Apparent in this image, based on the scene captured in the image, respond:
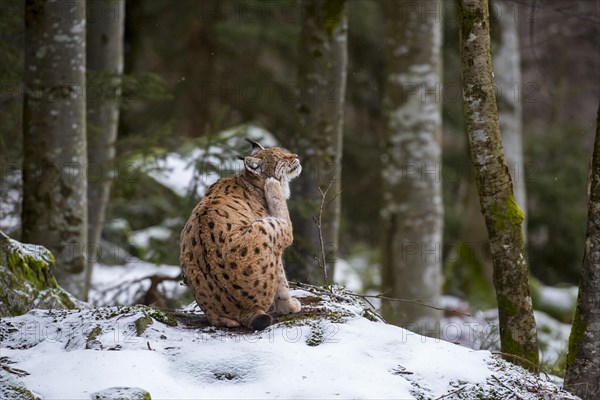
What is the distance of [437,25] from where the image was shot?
1012 centimetres

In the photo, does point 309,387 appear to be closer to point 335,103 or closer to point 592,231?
point 592,231

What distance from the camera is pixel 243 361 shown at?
446 cm

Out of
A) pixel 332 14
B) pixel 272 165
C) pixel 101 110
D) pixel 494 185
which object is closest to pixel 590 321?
pixel 494 185

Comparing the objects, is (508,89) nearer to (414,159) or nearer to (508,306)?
(414,159)

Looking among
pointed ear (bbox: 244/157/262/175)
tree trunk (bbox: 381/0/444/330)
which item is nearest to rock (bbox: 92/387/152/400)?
pointed ear (bbox: 244/157/262/175)

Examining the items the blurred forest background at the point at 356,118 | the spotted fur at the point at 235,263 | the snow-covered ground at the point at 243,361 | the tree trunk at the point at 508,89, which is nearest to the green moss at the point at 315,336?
the snow-covered ground at the point at 243,361

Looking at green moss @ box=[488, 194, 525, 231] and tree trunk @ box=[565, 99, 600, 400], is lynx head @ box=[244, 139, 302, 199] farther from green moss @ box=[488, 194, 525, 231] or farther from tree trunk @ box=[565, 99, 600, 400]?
tree trunk @ box=[565, 99, 600, 400]

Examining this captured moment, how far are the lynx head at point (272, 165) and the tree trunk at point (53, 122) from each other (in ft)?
6.59

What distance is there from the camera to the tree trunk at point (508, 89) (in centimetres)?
1329

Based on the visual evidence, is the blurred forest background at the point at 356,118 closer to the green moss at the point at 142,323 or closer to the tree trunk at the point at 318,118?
the tree trunk at the point at 318,118

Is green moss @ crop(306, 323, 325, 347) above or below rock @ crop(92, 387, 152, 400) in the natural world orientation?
above

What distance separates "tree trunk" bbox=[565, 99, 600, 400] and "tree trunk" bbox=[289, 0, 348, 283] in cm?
366

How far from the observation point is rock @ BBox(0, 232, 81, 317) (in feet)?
18.1

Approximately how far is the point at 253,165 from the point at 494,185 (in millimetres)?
1701
